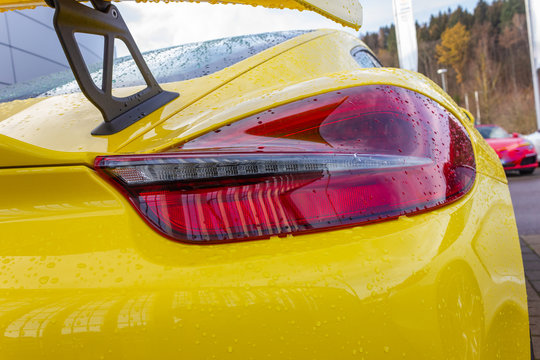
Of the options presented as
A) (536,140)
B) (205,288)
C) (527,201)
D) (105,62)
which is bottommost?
(527,201)

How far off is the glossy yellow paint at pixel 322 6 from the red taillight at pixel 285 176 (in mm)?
206

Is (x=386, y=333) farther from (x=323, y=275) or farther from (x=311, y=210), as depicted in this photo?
(x=311, y=210)

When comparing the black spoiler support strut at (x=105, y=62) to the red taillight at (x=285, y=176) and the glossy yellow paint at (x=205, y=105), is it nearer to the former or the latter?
the glossy yellow paint at (x=205, y=105)

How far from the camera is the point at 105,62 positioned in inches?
47.8

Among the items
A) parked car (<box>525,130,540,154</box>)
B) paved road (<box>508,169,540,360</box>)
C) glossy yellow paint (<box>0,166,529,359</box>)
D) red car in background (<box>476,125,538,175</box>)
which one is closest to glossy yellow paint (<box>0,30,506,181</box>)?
glossy yellow paint (<box>0,166,529,359</box>)

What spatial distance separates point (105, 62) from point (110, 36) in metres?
0.08

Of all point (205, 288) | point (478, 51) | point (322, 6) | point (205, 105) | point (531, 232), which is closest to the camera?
point (205, 288)

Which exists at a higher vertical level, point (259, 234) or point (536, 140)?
point (259, 234)

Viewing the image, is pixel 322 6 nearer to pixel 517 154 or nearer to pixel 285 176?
pixel 285 176

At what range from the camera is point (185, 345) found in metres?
0.79

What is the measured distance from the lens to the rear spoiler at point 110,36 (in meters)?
1.04

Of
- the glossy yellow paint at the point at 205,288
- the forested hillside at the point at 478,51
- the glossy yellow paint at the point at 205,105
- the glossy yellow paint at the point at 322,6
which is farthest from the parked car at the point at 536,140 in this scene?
the forested hillside at the point at 478,51

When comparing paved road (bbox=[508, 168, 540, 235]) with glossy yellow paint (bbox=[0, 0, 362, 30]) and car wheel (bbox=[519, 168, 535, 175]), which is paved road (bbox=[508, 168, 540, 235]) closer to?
car wheel (bbox=[519, 168, 535, 175])

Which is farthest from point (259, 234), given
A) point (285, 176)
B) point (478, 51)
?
point (478, 51)
